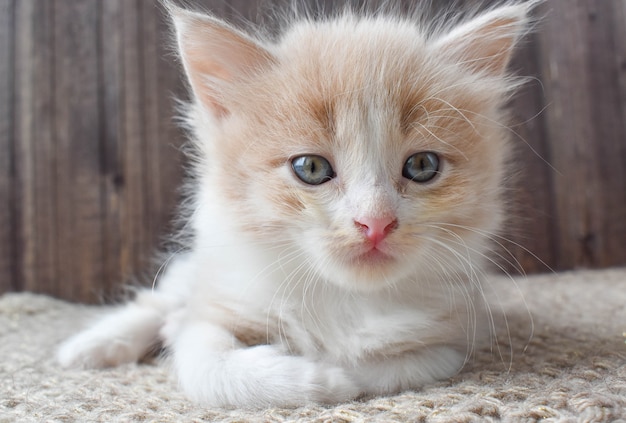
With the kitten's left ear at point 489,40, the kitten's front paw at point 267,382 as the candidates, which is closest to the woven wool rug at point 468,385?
the kitten's front paw at point 267,382

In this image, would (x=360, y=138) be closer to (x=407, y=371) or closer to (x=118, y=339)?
(x=407, y=371)

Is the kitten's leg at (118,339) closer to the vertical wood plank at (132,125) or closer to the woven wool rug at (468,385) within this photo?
the woven wool rug at (468,385)

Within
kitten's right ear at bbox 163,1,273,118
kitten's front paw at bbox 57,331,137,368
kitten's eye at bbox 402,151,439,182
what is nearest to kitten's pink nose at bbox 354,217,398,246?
kitten's eye at bbox 402,151,439,182

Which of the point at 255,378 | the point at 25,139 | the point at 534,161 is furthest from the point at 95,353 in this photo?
the point at 534,161

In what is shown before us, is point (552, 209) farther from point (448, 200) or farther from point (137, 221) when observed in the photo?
point (137, 221)

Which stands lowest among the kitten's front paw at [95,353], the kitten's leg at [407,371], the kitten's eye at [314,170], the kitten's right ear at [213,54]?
the kitten's front paw at [95,353]

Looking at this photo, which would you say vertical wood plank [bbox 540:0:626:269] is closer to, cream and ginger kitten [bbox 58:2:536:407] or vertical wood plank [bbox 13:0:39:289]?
cream and ginger kitten [bbox 58:2:536:407]

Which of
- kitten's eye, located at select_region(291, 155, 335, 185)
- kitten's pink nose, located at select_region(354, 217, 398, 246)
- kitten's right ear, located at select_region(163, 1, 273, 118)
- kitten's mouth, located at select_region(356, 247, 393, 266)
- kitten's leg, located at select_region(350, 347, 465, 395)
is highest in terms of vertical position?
kitten's right ear, located at select_region(163, 1, 273, 118)
